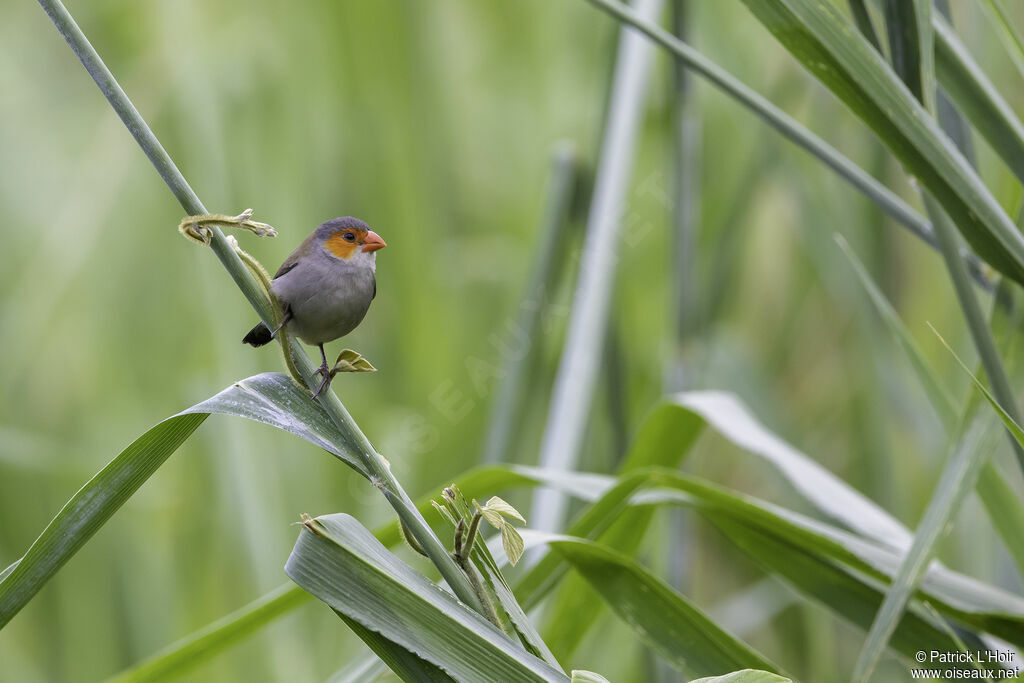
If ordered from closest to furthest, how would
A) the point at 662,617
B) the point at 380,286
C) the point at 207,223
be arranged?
the point at 207,223 → the point at 662,617 → the point at 380,286

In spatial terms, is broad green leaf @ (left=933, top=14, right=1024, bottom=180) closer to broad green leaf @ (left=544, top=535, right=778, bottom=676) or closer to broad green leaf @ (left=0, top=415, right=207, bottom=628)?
broad green leaf @ (left=544, top=535, right=778, bottom=676)

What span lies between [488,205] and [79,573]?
102 cm

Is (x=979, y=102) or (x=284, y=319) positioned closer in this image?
(x=284, y=319)

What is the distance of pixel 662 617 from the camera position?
640 millimetres

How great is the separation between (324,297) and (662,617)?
35cm

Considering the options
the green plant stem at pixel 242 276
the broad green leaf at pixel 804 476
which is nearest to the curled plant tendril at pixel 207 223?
the green plant stem at pixel 242 276

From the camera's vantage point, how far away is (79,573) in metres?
1.40

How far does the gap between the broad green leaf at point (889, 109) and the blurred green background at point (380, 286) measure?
628 mm

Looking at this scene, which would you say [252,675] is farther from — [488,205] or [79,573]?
[488,205]

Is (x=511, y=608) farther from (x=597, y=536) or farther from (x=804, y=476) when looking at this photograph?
(x=804, y=476)

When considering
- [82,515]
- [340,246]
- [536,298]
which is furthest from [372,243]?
[536,298]

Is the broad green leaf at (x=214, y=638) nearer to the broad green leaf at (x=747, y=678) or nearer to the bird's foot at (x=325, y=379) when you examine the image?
the bird's foot at (x=325, y=379)

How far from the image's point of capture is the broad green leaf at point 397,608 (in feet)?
1.33

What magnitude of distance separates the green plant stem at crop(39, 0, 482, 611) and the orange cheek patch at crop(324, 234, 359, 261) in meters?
0.11
